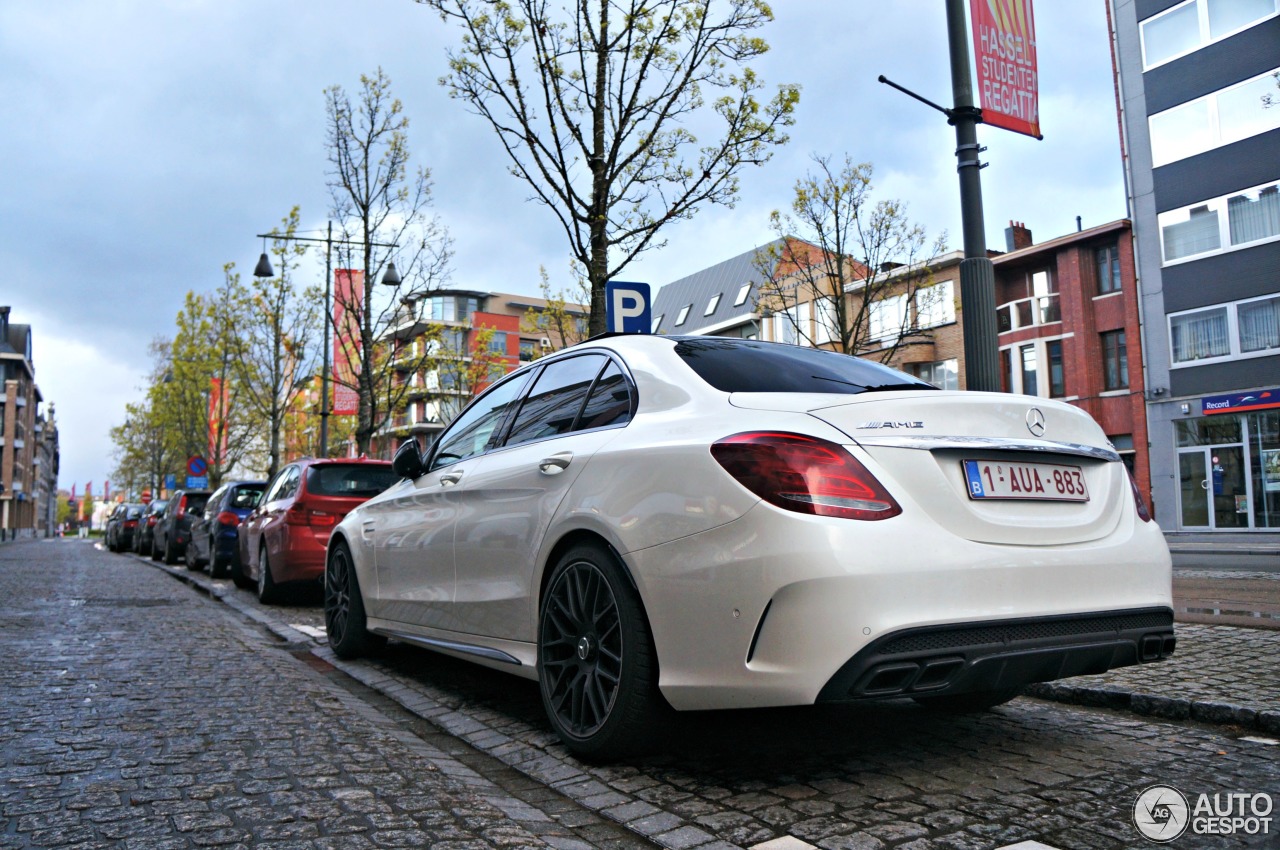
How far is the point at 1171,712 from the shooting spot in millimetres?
4309

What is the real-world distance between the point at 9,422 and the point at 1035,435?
10086cm

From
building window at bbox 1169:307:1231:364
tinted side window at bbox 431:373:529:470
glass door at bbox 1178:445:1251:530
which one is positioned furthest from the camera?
building window at bbox 1169:307:1231:364

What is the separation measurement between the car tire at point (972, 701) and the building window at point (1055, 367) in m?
32.1

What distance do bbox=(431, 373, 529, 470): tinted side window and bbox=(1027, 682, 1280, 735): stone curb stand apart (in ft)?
9.34

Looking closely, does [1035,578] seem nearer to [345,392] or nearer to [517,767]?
[517,767]

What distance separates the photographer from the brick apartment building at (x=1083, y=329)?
102ft

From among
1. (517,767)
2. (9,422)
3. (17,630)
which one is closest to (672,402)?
(517,767)

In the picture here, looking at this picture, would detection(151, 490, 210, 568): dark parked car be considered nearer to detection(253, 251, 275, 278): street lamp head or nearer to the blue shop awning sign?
detection(253, 251, 275, 278): street lamp head

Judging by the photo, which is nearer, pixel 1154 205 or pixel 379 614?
pixel 379 614

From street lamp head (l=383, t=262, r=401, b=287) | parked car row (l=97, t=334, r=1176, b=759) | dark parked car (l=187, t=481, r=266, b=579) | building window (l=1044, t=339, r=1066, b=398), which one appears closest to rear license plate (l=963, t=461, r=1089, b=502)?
parked car row (l=97, t=334, r=1176, b=759)

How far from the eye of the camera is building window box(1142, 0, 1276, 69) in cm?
2686

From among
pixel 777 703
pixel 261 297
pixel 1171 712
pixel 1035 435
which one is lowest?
pixel 1171 712

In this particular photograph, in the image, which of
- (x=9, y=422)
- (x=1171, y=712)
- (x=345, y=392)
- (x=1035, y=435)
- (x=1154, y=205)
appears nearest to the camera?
(x=1035, y=435)

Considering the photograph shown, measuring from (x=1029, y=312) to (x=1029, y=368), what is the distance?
6.30ft
